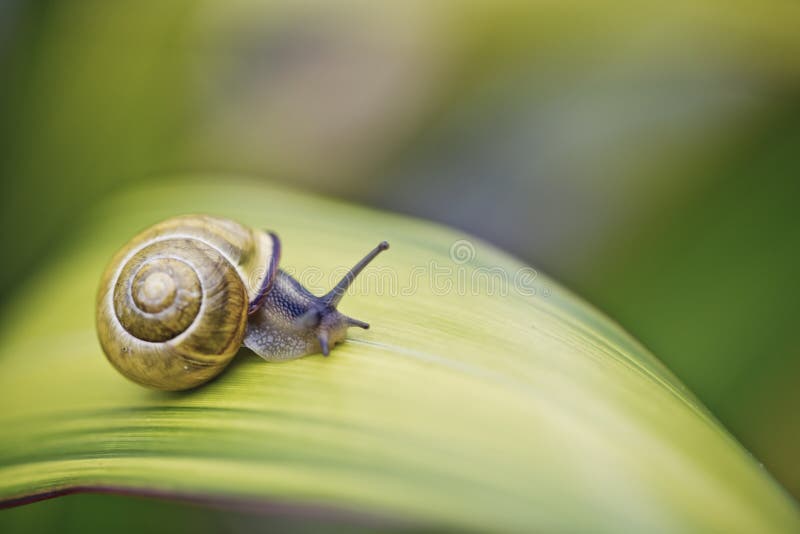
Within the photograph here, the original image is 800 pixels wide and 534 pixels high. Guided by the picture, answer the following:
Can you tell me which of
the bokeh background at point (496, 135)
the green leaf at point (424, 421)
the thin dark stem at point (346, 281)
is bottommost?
the green leaf at point (424, 421)

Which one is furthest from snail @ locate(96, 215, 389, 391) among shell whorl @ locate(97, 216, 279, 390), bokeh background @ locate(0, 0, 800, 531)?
bokeh background @ locate(0, 0, 800, 531)

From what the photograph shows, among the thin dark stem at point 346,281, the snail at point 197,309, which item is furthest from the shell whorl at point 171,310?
the thin dark stem at point 346,281

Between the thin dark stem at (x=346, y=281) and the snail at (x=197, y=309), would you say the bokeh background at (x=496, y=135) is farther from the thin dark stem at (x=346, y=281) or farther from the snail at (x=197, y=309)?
the thin dark stem at (x=346, y=281)

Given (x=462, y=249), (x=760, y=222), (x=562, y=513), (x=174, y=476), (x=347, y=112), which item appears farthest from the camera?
(x=347, y=112)

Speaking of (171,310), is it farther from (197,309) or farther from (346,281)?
(346,281)

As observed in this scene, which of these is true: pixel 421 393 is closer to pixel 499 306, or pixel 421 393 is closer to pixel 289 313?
pixel 499 306

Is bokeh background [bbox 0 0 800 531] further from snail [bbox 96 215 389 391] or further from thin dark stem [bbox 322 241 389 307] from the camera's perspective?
thin dark stem [bbox 322 241 389 307]

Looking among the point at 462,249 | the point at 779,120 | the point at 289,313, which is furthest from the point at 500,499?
the point at 779,120
